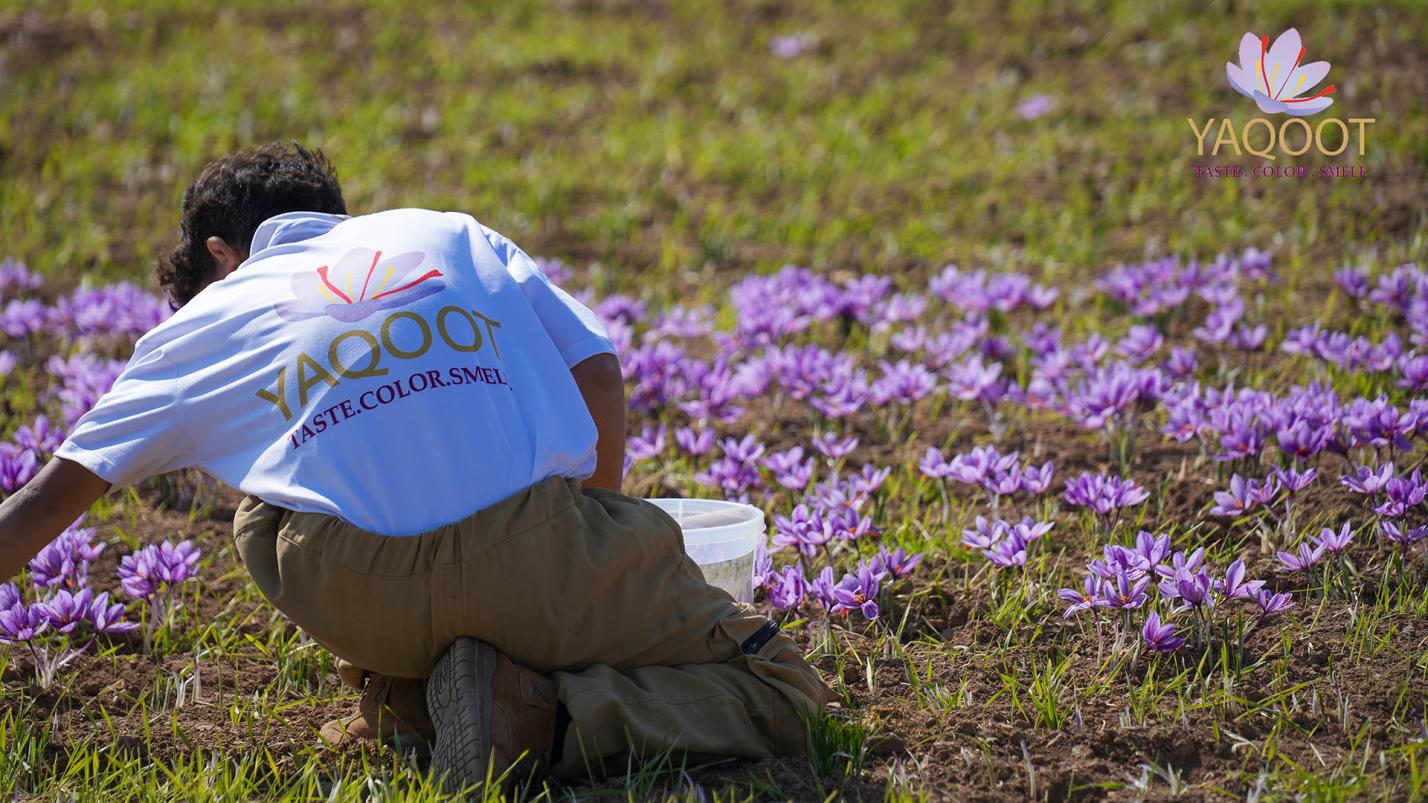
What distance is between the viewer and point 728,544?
8.96ft

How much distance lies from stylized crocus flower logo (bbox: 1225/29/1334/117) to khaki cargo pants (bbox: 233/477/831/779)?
3.99 m

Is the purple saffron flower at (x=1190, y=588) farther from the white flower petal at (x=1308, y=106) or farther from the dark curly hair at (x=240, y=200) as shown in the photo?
the white flower petal at (x=1308, y=106)

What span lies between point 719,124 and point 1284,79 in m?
2.60

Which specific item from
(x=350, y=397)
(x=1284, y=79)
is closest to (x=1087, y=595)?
(x=350, y=397)

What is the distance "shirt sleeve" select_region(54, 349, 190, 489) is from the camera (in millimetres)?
2211

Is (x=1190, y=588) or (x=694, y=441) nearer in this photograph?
(x=1190, y=588)

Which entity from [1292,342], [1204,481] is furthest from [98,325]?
[1292,342]

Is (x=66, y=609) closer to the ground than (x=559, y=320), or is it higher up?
closer to the ground

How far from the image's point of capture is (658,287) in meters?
5.20

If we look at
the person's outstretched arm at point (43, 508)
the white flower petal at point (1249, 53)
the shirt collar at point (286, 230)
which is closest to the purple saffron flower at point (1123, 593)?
the shirt collar at point (286, 230)

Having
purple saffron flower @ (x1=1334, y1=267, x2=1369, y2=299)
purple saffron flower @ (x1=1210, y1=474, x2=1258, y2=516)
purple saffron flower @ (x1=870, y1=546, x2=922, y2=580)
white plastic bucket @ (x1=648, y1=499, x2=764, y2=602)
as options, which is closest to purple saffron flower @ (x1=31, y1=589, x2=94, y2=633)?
white plastic bucket @ (x1=648, y1=499, x2=764, y2=602)

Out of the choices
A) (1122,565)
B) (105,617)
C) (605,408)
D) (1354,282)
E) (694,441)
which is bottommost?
(1354,282)

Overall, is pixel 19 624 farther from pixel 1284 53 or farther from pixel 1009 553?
pixel 1284 53

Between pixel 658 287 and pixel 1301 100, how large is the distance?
9.28ft
